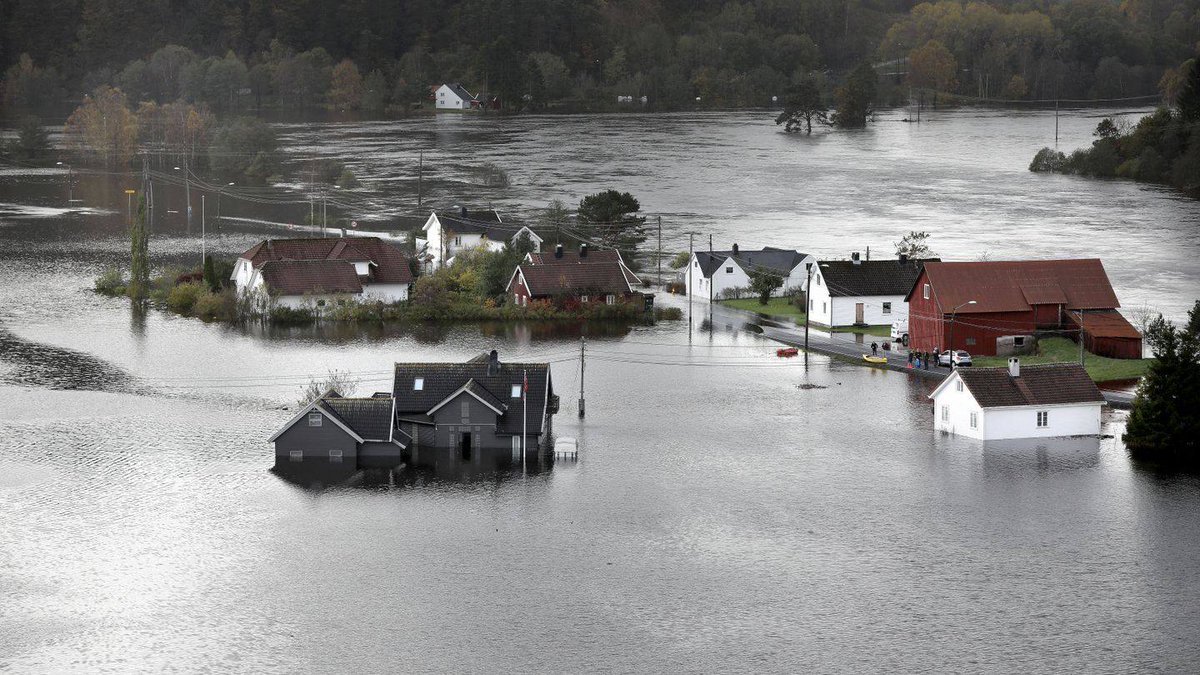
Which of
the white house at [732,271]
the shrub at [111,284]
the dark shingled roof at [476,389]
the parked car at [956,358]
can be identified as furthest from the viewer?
the shrub at [111,284]

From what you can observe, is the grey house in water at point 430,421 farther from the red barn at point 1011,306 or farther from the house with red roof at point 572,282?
the house with red roof at point 572,282

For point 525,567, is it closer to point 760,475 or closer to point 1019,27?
point 760,475

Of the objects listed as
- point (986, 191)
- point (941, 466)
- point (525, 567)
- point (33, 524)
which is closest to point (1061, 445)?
point (941, 466)

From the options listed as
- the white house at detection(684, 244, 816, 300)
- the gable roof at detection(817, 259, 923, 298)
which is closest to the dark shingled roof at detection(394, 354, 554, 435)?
the gable roof at detection(817, 259, 923, 298)

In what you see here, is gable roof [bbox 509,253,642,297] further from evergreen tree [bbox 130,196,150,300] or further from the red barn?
evergreen tree [bbox 130,196,150,300]

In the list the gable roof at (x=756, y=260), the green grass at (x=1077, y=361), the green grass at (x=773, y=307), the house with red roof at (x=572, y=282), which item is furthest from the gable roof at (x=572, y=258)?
the green grass at (x=1077, y=361)
